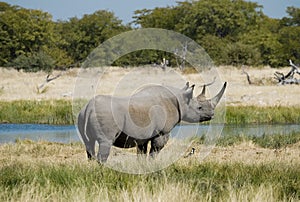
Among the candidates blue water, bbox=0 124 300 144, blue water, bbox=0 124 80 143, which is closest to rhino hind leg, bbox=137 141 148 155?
blue water, bbox=0 124 300 144

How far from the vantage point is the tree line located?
193ft

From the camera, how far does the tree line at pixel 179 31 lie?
193 feet

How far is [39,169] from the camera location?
874 centimetres

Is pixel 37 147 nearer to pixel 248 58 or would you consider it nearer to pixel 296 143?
pixel 296 143

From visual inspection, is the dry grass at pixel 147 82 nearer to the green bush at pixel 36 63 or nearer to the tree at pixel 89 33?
the green bush at pixel 36 63

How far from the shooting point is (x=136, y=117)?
990 cm

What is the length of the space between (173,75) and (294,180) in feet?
65.5

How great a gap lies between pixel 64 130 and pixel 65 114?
249cm

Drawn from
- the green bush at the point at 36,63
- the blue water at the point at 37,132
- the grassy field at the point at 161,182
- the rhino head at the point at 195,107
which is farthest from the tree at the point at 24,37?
the grassy field at the point at 161,182

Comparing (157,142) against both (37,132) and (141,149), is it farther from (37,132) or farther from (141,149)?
(37,132)

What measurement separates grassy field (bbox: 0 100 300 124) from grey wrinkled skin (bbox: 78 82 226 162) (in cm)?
1169

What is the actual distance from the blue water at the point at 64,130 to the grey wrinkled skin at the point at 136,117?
6223mm

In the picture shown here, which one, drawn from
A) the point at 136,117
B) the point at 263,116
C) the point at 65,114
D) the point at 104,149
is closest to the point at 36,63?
the point at 65,114

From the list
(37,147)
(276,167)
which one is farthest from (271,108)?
(276,167)
